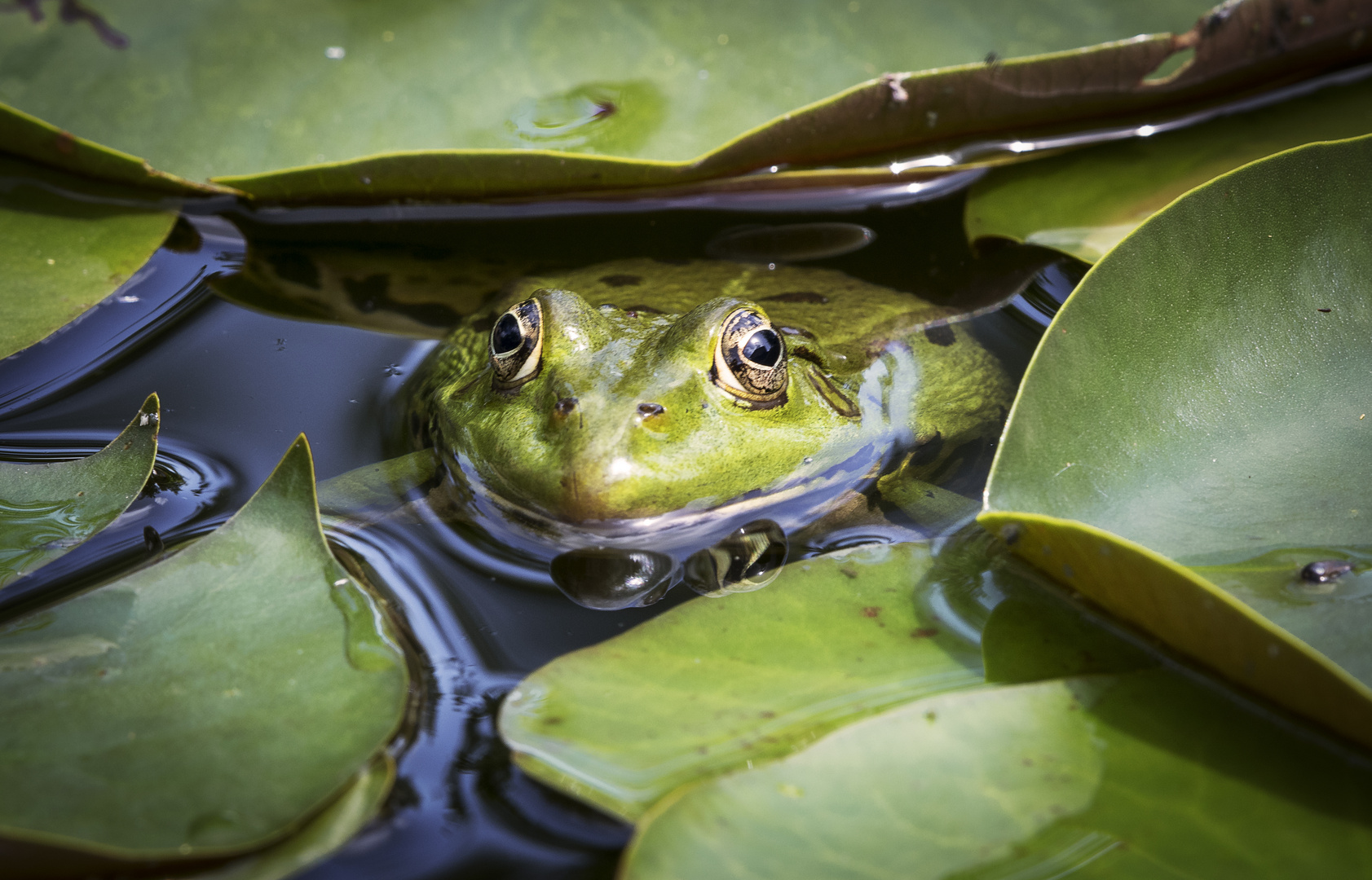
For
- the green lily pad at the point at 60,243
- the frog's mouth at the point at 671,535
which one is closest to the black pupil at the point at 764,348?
the frog's mouth at the point at 671,535

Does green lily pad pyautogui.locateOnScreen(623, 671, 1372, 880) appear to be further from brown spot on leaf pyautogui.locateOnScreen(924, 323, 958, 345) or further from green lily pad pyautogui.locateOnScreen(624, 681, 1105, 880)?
brown spot on leaf pyautogui.locateOnScreen(924, 323, 958, 345)

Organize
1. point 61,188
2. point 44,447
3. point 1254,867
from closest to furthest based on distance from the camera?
point 1254,867, point 44,447, point 61,188

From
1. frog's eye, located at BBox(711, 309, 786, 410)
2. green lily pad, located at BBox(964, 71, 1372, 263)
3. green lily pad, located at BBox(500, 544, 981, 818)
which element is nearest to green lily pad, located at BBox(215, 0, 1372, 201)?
green lily pad, located at BBox(964, 71, 1372, 263)

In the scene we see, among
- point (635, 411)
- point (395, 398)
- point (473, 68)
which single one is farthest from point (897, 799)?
point (473, 68)

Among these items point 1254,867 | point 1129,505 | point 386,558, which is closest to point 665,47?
point 386,558

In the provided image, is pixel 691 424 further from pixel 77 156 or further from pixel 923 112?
pixel 77 156

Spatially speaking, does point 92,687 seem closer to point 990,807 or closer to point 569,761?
point 569,761
